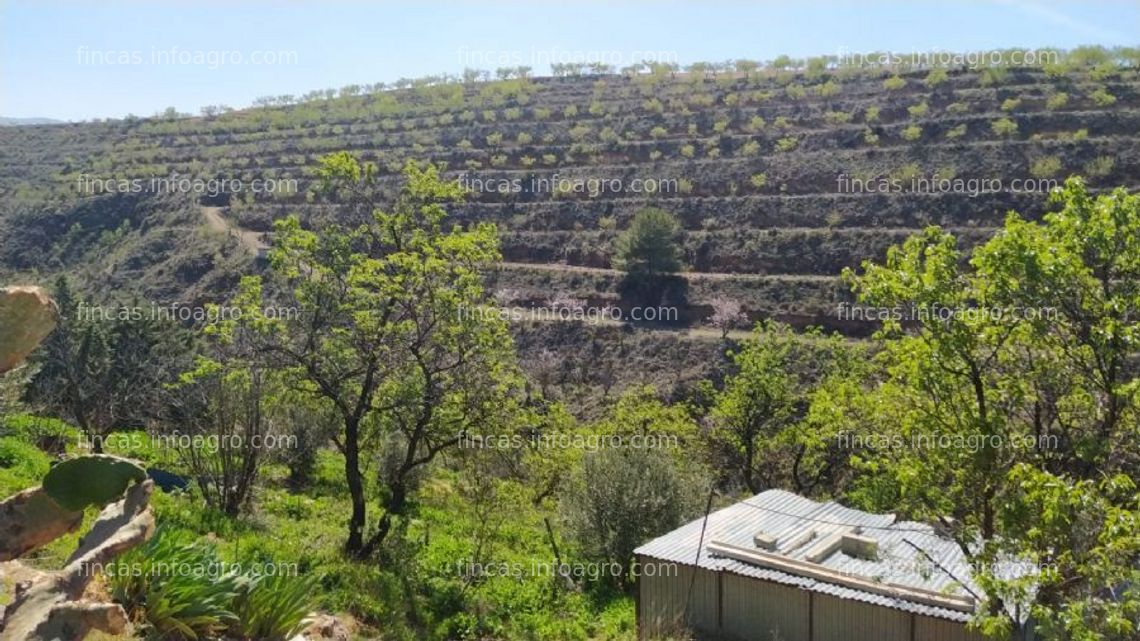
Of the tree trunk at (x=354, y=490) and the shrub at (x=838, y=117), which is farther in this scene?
the shrub at (x=838, y=117)

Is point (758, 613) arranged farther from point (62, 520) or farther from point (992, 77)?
point (992, 77)

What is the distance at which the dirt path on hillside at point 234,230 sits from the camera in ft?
179

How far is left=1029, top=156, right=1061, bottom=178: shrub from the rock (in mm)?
53789

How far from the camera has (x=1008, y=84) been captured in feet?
205

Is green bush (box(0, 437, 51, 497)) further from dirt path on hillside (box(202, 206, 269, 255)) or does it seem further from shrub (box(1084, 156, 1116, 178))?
shrub (box(1084, 156, 1116, 178))

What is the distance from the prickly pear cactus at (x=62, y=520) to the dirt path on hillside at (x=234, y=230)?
47.9 metres

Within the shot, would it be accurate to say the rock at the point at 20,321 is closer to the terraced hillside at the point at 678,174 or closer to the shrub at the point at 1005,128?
the terraced hillside at the point at 678,174

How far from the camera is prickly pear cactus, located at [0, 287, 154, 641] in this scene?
6094 mm

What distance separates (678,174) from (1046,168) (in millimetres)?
23573

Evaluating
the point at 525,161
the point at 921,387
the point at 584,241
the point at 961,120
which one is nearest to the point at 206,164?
the point at 525,161

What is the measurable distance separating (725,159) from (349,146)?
109 feet

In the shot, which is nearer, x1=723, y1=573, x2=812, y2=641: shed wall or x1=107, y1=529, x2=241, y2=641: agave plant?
x1=107, y1=529, x2=241, y2=641: agave plant

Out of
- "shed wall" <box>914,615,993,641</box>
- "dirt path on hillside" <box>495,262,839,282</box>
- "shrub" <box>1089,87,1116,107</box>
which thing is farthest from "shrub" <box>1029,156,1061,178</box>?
"shed wall" <box>914,615,993,641</box>

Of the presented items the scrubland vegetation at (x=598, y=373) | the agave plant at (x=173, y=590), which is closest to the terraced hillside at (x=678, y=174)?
the scrubland vegetation at (x=598, y=373)
